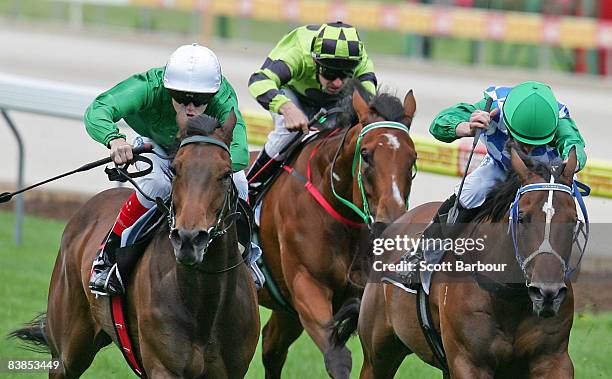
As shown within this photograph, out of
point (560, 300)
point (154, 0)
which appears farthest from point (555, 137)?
point (154, 0)

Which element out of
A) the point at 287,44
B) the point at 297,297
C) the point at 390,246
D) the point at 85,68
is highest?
the point at 287,44

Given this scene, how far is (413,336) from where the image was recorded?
6.97 metres

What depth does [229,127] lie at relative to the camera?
6.26 m

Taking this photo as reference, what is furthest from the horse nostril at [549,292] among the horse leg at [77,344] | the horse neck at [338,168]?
the horse leg at [77,344]

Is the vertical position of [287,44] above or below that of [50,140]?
above

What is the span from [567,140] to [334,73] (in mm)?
2525

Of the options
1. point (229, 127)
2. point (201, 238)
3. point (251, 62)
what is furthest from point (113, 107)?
point (251, 62)

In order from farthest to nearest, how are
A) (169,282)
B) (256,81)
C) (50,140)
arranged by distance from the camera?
1. (50,140)
2. (256,81)
3. (169,282)

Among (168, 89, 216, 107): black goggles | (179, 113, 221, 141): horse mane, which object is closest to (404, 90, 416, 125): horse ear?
(168, 89, 216, 107): black goggles

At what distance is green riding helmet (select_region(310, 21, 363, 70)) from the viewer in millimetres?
8445

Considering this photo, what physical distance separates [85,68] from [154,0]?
9.43 ft

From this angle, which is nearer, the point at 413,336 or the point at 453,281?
the point at 453,281

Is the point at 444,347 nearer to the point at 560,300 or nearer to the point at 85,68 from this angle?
the point at 560,300

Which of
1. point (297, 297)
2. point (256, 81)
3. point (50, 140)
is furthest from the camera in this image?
point (50, 140)
